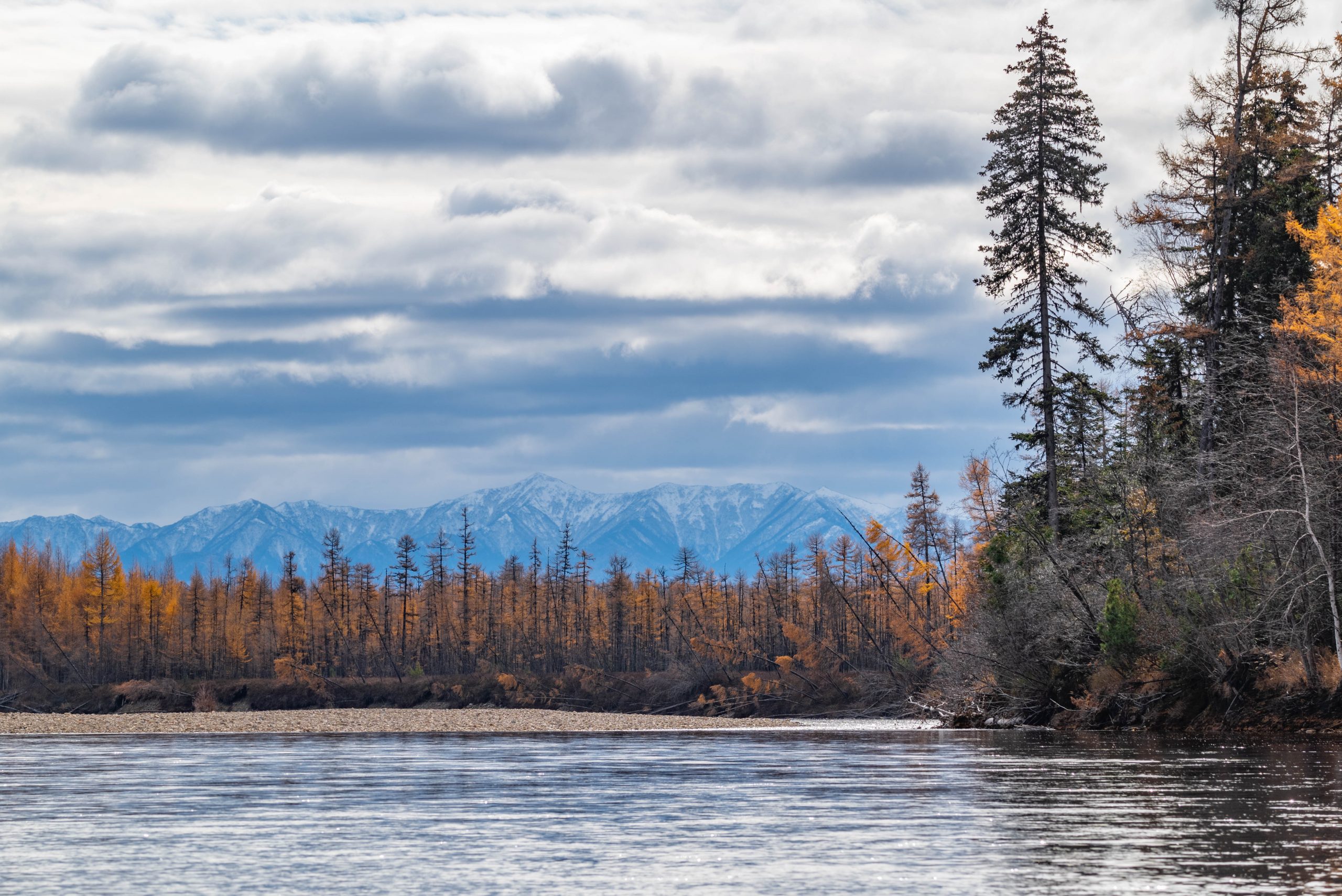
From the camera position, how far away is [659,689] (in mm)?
124438

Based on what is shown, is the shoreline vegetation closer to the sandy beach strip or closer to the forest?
the sandy beach strip

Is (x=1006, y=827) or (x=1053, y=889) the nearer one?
(x=1053, y=889)

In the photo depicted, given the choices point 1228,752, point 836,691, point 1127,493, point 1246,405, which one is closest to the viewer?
point 1228,752

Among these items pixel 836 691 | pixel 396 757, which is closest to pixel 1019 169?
pixel 396 757

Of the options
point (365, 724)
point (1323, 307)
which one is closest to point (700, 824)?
point (1323, 307)

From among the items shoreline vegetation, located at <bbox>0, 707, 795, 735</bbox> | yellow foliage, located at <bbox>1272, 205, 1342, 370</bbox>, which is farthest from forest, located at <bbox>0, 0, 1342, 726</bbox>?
shoreline vegetation, located at <bbox>0, 707, 795, 735</bbox>

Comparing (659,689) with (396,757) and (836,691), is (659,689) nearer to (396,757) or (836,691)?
(836,691)

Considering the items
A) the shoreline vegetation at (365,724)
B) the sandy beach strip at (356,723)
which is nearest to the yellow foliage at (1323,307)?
the shoreline vegetation at (365,724)

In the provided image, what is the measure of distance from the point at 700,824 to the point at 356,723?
2316 inches

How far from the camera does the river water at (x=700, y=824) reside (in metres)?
13.7

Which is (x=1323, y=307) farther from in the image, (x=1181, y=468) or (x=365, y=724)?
(x=365, y=724)

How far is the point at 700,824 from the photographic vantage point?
19.5 metres

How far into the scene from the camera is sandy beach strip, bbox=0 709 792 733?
220 feet

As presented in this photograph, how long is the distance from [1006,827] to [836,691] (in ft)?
306
